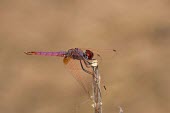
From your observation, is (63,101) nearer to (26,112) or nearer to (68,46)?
(26,112)

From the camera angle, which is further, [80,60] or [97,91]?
[80,60]

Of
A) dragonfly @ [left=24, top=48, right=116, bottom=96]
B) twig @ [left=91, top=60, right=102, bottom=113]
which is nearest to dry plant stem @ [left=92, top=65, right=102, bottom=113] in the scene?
twig @ [left=91, top=60, right=102, bottom=113]

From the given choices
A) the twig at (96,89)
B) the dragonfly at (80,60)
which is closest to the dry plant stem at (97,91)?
the twig at (96,89)

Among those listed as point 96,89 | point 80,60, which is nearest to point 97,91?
point 96,89

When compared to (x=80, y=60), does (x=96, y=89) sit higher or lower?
lower

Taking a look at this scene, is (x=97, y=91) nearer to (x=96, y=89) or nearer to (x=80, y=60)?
(x=96, y=89)

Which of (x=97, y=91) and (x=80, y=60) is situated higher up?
(x=80, y=60)

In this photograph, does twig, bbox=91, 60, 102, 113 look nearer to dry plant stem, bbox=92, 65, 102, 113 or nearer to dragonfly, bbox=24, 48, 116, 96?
dry plant stem, bbox=92, 65, 102, 113

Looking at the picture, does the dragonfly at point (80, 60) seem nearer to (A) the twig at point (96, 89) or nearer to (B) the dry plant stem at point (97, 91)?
(A) the twig at point (96, 89)

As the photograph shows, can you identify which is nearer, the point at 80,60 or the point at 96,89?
the point at 96,89
